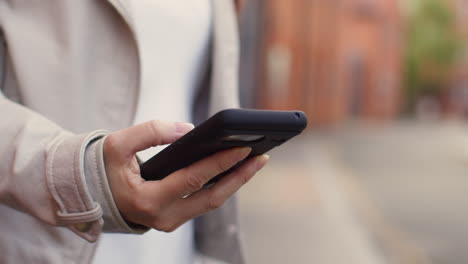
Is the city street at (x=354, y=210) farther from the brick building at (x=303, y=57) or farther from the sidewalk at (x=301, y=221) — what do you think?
the brick building at (x=303, y=57)

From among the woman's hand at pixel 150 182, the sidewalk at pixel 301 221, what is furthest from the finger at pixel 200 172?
the sidewalk at pixel 301 221

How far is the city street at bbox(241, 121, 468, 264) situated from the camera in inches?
223

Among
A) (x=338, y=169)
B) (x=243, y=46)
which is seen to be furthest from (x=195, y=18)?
(x=243, y=46)

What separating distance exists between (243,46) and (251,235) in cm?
1035

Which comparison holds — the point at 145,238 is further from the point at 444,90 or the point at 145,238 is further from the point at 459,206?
the point at 444,90

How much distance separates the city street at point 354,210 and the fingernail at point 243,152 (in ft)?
13.6

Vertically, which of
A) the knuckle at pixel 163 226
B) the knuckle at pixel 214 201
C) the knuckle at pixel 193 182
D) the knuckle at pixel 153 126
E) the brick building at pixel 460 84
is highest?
the knuckle at pixel 153 126

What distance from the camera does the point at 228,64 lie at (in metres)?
1.39

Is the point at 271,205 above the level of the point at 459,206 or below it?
above

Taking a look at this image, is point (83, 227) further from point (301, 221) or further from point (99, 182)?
point (301, 221)

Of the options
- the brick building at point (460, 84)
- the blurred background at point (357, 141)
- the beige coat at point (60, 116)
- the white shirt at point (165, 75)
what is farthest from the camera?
the brick building at point (460, 84)

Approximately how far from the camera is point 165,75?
50.6 inches

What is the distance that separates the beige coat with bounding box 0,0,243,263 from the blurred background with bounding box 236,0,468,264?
581 millimetres

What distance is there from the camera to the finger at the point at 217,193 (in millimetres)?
972
